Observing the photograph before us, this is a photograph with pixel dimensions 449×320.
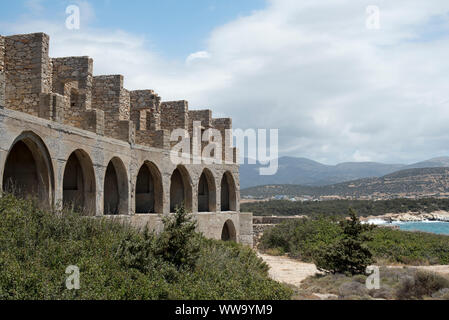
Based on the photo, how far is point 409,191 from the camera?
9500 cm

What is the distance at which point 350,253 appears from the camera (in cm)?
1630

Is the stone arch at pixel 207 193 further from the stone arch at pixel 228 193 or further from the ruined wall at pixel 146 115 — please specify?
the ruined wall at pixel 146 115

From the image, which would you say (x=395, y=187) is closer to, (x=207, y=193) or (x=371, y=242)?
(x=371, y=242)

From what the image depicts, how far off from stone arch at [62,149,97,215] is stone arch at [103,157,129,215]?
4.23 ft

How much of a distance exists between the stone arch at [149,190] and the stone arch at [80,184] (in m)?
3.29

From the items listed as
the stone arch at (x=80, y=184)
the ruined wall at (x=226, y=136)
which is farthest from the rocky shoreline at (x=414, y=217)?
the stone arch at (x=80, y=184)

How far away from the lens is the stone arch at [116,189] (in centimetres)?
1639

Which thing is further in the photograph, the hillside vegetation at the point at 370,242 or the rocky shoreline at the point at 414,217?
the rocky shoreline at the point at 414,217

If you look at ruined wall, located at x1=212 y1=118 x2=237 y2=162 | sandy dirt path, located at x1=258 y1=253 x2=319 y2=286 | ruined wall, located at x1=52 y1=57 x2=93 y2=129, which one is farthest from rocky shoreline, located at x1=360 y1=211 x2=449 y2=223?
ruined wall, located at x1=52 y1=57 x2=93 y2=129

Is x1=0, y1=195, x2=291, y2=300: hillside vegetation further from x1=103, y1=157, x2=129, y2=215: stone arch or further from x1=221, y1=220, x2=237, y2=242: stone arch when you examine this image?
x1=221, y1=220, x2=237, y2=242: stone arch

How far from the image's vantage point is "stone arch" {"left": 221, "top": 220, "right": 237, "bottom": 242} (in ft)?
78.9

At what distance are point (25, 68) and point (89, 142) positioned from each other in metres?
2.80
